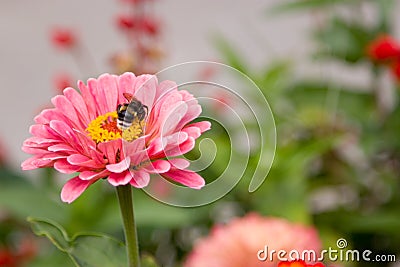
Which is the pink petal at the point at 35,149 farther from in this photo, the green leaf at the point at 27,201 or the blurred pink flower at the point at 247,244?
the green leaf at the point at 27,201

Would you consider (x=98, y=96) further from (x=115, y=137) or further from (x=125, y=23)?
(x=125, y=23)

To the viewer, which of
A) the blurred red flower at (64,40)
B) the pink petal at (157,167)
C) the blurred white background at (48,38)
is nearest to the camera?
the pink petal at (157,167)

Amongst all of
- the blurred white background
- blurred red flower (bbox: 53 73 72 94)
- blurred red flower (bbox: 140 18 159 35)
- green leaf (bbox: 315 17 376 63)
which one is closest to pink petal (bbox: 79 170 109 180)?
blurred red flower (bbox: 53 73 72 94)

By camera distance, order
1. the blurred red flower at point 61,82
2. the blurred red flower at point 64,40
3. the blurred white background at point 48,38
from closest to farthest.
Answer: the blurred red flower at point 61,82, the blurred red flower at point 64,40, the blurred white background at point 48,38

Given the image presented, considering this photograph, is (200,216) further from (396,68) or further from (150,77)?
(150,77)

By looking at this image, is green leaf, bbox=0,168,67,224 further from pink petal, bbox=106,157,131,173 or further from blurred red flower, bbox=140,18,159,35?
pink petal, bbox=106,157,131,173

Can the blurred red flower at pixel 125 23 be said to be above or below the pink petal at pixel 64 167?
above

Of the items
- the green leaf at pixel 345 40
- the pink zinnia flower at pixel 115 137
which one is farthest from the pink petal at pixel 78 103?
the green leaf at pixel 345 40

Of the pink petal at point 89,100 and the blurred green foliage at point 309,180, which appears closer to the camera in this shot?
the pink petal at point 89,100

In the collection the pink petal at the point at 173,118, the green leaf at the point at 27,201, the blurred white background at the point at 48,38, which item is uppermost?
the blurred white background at the point at 48,38

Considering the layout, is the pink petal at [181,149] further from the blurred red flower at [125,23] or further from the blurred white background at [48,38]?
the blurred white background at [48,38]
